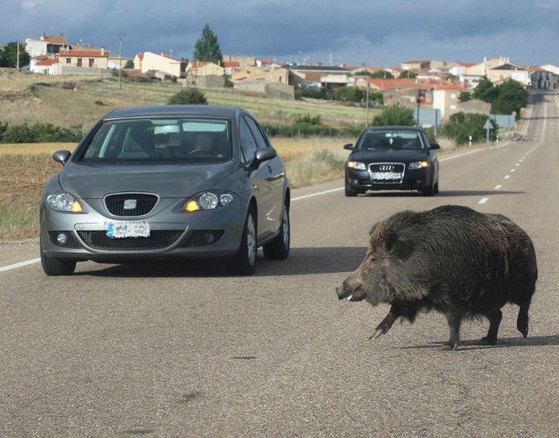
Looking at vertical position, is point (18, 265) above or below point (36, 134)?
above

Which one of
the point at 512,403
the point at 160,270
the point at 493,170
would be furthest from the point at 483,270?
the point at 493,170

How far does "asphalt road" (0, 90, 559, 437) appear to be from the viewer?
5.92 metres

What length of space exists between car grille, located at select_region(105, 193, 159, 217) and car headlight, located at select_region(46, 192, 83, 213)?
280 millimetres

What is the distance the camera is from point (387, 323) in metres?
7.77

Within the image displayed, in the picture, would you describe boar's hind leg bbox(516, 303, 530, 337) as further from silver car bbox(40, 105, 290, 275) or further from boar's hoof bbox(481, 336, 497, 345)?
silver car bbox(40, 105, 290, 275)

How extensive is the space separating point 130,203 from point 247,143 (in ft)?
6.74

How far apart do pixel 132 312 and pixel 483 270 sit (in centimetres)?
312

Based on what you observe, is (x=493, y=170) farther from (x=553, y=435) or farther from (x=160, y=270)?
(x=553, y=435)

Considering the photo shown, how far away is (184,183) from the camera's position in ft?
37.3

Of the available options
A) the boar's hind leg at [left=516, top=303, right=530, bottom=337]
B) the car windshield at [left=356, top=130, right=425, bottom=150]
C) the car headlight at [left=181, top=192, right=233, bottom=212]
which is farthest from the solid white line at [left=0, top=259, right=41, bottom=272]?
the car windshield at [left=356, top=130, right=425, bottom=150]

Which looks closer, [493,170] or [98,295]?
[98,295]

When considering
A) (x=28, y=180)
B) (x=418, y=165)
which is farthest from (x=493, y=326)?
(x=28, y=180)

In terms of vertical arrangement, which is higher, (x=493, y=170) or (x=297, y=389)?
(x=297, y=389)

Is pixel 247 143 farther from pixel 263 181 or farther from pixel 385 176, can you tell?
pixel 385 176
